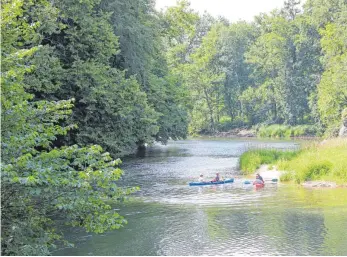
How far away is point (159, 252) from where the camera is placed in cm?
1276

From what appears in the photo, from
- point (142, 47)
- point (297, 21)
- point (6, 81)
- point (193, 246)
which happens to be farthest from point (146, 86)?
point (297, 21)

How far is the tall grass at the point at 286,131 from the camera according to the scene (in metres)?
65.3

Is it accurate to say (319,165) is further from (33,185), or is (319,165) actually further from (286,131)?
(286,131)

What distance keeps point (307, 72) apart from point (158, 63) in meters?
35.2

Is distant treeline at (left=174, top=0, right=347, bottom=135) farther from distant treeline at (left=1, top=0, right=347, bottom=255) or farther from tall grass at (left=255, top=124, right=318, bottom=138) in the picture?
tall grass at (left=255, top=124, right=318, bottom=138)

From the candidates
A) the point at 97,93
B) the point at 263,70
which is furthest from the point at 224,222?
the point at 263,70

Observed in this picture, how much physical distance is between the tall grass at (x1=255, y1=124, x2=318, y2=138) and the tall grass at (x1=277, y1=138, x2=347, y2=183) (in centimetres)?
3947

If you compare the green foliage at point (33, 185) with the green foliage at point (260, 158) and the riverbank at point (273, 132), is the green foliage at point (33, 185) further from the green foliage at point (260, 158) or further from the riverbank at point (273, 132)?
the riverbank at point (273, 132)

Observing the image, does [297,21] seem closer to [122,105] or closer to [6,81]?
[122,105]

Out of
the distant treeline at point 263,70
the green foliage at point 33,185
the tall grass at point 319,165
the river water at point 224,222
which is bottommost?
the river water at point 224,222

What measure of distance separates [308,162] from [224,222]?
9.37 meters

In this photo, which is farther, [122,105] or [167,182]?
[167,182]

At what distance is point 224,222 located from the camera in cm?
1595

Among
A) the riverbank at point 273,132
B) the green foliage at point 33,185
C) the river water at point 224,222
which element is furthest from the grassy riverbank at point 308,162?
the riverbank at point 273,132
